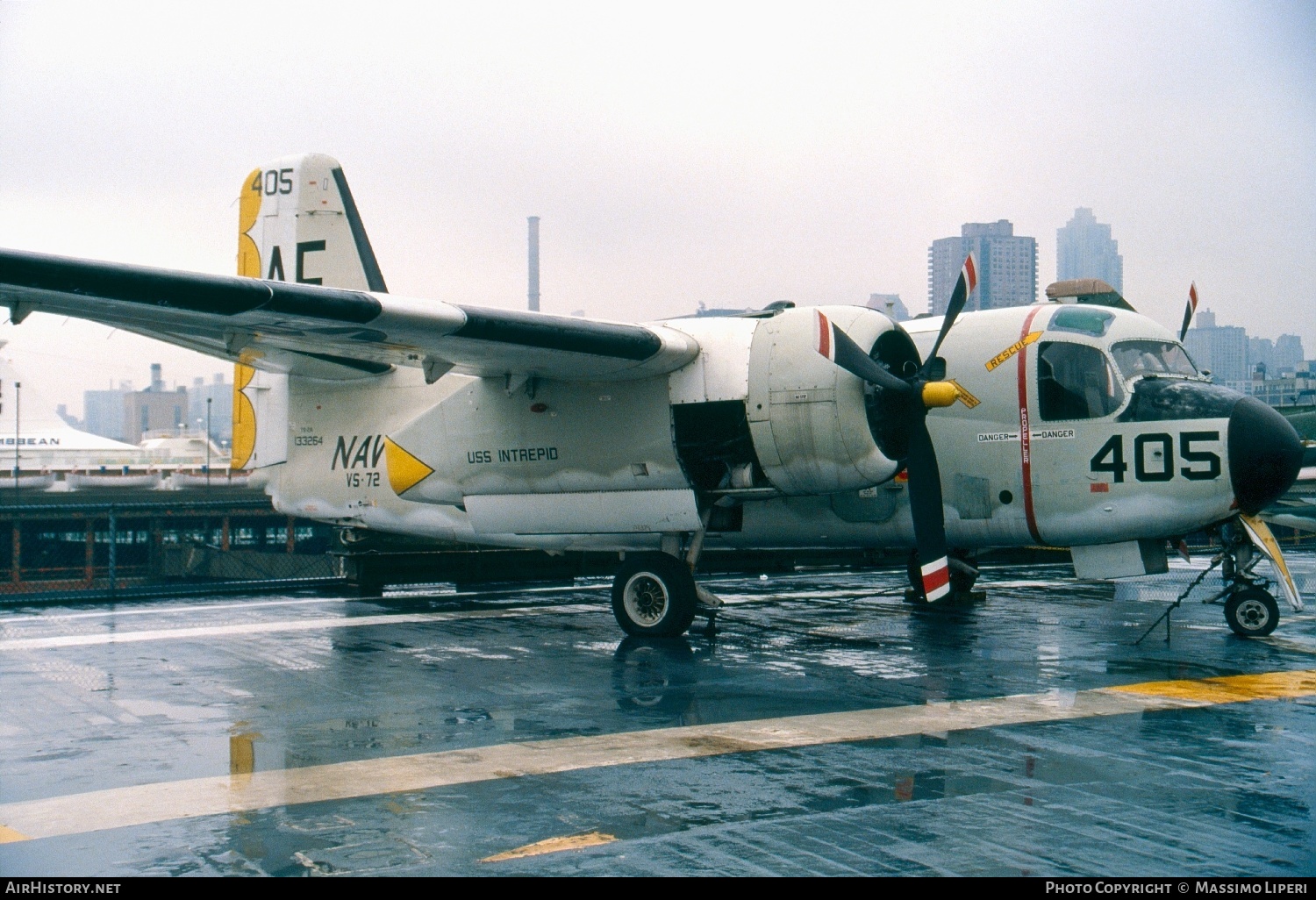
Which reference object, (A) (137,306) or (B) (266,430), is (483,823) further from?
(B) (266,430)

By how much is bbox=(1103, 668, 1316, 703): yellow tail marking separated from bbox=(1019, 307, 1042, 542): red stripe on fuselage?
11.2 ft

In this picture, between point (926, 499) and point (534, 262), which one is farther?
point (534, 262)

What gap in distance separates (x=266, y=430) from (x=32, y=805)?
12.3 m

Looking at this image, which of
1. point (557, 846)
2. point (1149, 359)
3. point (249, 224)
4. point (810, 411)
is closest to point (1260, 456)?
point (1149, 359)

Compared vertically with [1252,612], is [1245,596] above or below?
above

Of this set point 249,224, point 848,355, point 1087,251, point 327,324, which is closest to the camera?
point 327,324

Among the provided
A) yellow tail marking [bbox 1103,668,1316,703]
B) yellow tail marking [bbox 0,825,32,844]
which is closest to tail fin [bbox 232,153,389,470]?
yellow tail marking [bbox 0,825,32,844]

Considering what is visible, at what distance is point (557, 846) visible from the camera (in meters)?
6.52

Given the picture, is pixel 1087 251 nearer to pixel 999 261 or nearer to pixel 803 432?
pixel 999 261

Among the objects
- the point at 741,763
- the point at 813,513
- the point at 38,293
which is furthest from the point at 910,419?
the point at 38,293

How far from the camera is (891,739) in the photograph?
926 centimetres

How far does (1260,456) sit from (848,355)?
5.08m

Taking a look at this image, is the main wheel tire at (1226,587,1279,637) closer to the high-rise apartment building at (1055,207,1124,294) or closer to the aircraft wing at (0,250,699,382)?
the aircraft wing at (0,250,699,382)

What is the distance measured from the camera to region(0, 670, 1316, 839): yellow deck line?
7406mm
